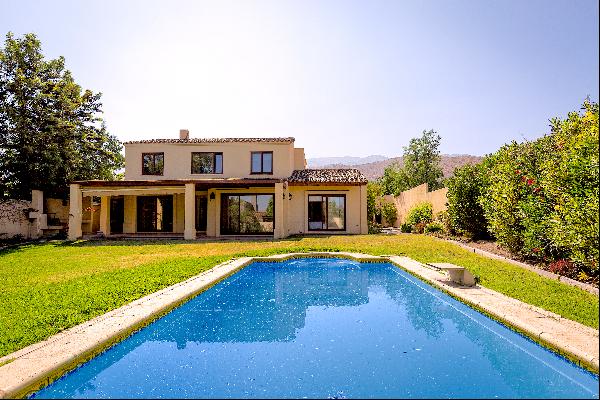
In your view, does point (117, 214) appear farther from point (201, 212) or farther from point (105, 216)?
point (201, 212)

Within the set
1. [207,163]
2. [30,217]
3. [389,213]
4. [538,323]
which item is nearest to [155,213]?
[207,163]

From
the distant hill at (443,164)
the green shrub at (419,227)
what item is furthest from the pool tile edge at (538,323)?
the distant hill at (443,164)

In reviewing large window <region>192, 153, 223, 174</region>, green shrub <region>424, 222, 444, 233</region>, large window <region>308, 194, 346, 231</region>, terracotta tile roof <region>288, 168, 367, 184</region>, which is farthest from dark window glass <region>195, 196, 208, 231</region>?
green shrub <region>424, 222, 444, 233</region>

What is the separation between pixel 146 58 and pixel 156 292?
10960 millimetres

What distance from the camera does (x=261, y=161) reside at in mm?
25234

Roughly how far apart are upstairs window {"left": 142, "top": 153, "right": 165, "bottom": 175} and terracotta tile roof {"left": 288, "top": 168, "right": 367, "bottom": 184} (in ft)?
28.4

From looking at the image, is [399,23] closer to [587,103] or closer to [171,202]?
[587,103]

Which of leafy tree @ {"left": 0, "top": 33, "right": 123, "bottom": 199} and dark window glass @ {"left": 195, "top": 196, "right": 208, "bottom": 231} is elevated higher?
leafy tree @ {"left": 0, "top": 33, "right": 123, "bottom": 199}

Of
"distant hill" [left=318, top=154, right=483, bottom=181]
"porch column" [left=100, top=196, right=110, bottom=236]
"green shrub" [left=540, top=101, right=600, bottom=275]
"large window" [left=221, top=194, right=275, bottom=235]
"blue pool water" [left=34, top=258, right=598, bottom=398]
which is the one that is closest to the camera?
"blue pool water" [left=34, top=258, right=598, bottom=398]

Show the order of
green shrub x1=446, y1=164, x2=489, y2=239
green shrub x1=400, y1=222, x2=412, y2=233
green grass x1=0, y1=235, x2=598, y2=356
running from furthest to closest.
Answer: green shrub x1=400, y1=222, x2=412, y2=233
green shrub x1=446, y1=164, x2=489, y2=239
green grass x1=0, y1=235, x2=598, y2=356

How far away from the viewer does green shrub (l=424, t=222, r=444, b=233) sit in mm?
22133

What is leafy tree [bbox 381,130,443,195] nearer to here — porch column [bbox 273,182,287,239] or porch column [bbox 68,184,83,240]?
porch column [bbox 273,182,287,239]

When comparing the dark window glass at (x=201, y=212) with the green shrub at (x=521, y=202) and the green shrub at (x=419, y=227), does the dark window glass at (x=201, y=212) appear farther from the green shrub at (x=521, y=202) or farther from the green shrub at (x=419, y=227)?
the green shrub at (x=521, y=202)

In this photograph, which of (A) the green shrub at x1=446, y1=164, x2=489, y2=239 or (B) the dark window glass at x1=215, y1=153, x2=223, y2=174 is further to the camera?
(B) the dark window glass at x1=215, y1=153, x2=223, y2=174
